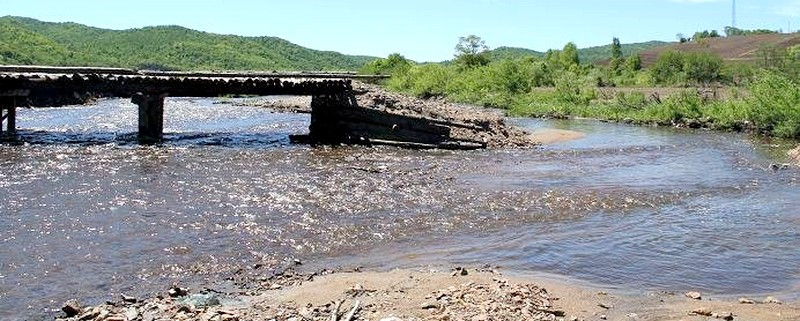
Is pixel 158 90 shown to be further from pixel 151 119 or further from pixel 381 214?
pixel 381 214

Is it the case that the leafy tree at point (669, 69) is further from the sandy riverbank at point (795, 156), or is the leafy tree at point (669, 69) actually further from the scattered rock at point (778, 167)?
the scattered rock at point (778, 167)

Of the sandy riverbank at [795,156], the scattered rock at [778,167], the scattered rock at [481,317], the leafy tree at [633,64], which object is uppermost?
the leafy tree at [633,64]

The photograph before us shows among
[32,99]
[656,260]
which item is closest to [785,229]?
[656,260]

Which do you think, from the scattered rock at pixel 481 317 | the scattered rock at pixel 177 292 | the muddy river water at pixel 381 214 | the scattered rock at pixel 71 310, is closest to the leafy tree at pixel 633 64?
the muddy river water at pixel 381 214

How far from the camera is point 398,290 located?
10.0m

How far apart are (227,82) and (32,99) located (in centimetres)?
2647

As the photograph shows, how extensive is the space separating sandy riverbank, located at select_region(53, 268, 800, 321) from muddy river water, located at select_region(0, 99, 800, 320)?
904 millimetres

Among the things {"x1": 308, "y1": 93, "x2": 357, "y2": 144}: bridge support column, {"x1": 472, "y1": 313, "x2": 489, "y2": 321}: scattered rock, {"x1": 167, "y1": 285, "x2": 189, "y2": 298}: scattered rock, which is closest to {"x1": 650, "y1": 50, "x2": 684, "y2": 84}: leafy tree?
{"x1": 308, "y1": 93, "x2": 357, "y2": 144}: bridge support column

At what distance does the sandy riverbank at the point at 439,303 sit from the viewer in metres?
8.91

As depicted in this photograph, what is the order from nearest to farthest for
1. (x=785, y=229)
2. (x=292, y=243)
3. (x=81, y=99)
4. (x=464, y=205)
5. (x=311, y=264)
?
1. (x=311, y=264)
2. (x=292, y=243)
3. (x=785, y=229)
4. (x=464, y=205)
5. (x=81, y=99)

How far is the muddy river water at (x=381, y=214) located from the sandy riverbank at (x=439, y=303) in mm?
904

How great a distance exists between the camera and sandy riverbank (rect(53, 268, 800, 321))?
8914mm

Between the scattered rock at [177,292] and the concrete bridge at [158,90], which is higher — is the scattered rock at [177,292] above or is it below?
below

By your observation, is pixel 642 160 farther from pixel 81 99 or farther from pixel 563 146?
pixel 81 99
